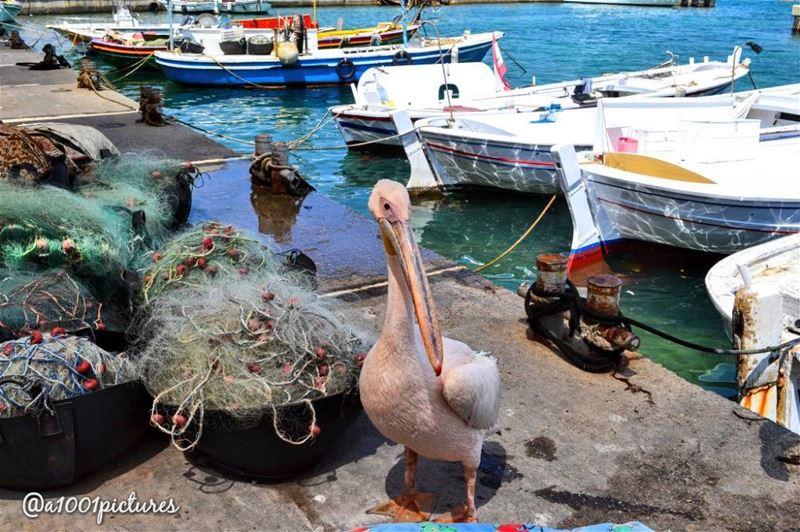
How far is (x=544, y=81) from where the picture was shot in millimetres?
25641

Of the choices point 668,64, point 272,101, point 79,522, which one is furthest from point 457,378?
point 272,101

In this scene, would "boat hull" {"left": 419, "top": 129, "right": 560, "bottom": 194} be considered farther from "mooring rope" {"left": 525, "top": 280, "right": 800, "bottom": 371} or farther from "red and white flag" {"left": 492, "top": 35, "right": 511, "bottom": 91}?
"mooring rope" {"left": 525, "top": 280, "right": 800, "bottom": 371}

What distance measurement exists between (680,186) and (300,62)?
18.0 m

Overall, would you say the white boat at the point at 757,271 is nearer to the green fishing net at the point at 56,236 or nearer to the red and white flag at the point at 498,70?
the green fishing net at the point at 56,236

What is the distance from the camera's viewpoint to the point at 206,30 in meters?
25.8

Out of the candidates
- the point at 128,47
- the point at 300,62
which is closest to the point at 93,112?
the point at 300,62

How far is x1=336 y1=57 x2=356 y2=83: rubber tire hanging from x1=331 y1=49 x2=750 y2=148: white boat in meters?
9.07

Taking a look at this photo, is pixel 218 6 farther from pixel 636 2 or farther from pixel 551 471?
pixel 551 471

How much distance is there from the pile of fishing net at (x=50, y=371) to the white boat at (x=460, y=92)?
37.0 feet

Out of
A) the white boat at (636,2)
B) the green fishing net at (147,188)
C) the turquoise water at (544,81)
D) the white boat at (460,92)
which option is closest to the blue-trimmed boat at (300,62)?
the turquoise water at (544,81)

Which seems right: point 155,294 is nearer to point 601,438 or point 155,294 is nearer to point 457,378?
point 457,378

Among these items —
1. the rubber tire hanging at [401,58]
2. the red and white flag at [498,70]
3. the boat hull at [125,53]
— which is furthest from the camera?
the boat hull at [125,53]

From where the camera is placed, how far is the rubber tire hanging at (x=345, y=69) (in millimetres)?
25219

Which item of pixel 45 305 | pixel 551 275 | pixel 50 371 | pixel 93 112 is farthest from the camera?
pixel 93 112
